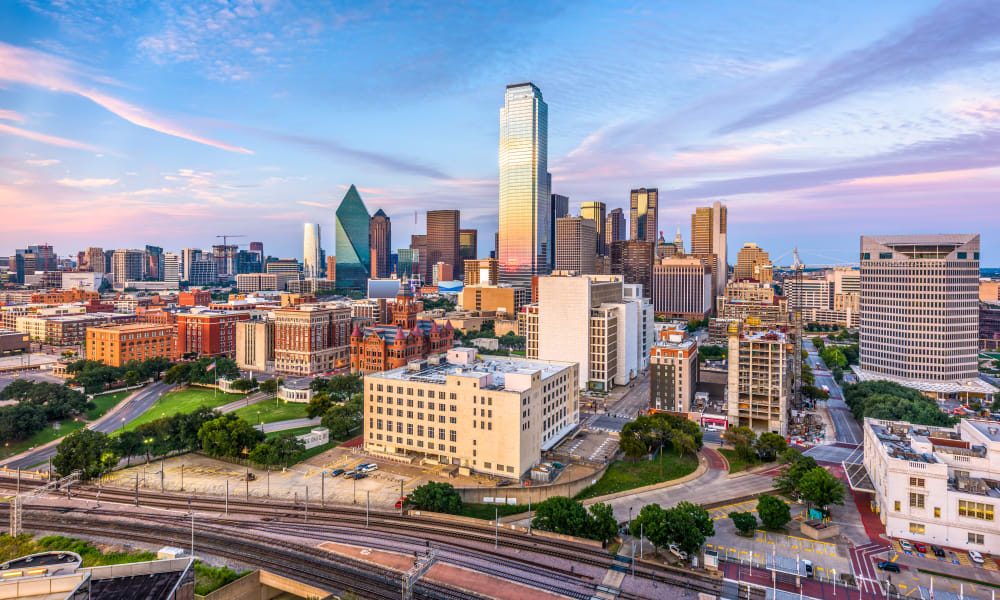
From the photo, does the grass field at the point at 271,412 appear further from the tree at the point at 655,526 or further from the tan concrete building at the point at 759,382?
the tan concrete building at the point at 759,382

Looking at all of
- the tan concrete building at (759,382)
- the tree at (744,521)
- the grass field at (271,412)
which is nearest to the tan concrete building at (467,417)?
the tree at (744,521)

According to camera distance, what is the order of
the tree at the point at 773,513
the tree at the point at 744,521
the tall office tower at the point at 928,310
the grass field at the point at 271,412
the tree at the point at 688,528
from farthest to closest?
1. the tall office tower at the point at 928,310
2. the grass field at the point at 271,412
3. the tree at the point at 773,513
4. the tree at the point at 744,521
5. the tree at the point at 688,528

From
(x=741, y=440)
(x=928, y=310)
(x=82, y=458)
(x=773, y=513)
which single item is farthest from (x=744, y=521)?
(x=928, y=310)

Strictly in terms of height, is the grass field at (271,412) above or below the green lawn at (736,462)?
above

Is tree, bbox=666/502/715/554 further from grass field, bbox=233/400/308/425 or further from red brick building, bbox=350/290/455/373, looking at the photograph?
red brick building, bbox=350/290/455/373

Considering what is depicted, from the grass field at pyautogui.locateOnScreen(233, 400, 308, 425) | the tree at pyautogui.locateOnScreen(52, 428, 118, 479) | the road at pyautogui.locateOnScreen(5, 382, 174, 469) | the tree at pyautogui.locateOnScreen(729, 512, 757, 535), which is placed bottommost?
the road at pyautogui.locateOnScreen(5, 382, 174, 469)

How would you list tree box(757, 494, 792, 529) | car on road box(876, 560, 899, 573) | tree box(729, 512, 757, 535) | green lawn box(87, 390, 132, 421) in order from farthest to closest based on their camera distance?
green lawn box(87, 390, 132, 421) < tree box(757, 494, 792, 529) < tree box(729, 512, 757, 535) < car on road box(876, 560, 899, 573)

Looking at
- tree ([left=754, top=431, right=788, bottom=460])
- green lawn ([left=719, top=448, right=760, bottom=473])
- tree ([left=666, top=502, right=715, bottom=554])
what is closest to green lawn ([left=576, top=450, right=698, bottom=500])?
green lawn ([left=719, top=448, right=760, bottom=473])
